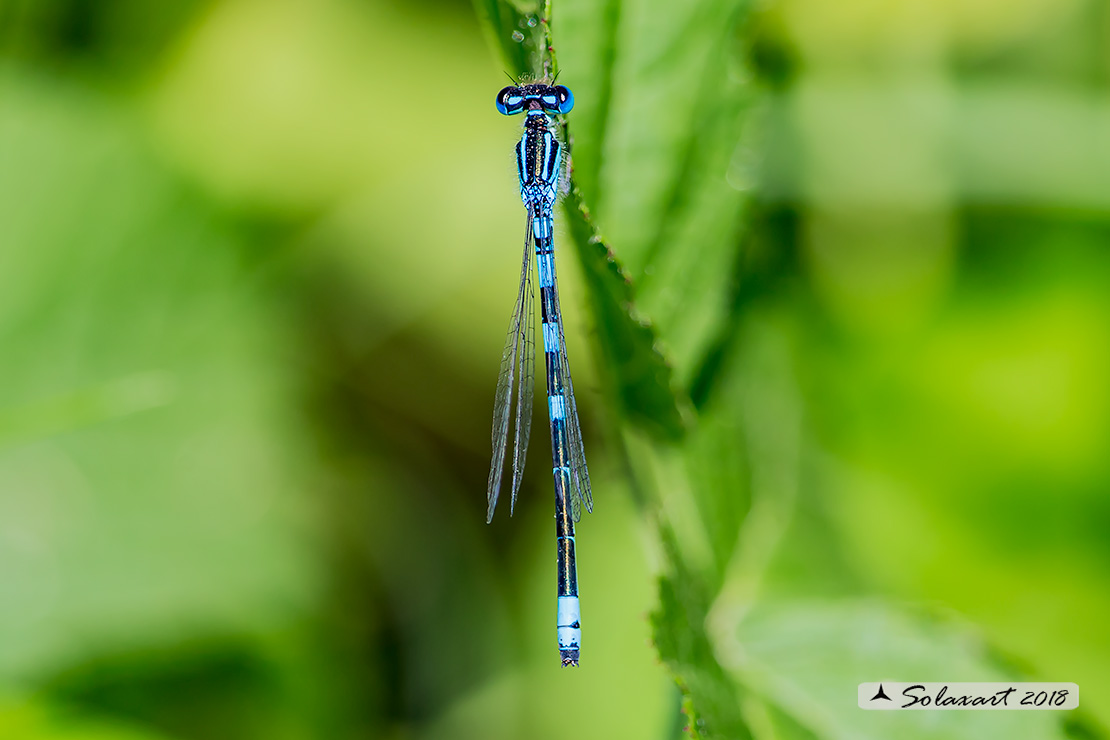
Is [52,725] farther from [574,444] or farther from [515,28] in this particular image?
[515,28]

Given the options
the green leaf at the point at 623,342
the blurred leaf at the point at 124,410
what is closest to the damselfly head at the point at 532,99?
the green leaf at the point at 623,342

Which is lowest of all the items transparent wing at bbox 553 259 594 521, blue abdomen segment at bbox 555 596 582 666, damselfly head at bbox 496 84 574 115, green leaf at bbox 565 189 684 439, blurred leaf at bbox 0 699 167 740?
blurred leaf at bbox 0 699 167 740

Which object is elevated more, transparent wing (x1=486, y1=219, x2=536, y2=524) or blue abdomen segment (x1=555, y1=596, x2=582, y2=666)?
transparent wing (x1=486, y1=219, x2=536, y2=524)

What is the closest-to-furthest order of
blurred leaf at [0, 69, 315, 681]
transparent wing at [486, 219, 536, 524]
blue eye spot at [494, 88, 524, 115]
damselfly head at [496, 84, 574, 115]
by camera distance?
damselfly head at [496, 84, 574, 115] → blue eye spot at [494, 88, 524, 115] → blurred leaf at [0, 69, 315, 681] → transparent wing at [486, 219, 536, 524]

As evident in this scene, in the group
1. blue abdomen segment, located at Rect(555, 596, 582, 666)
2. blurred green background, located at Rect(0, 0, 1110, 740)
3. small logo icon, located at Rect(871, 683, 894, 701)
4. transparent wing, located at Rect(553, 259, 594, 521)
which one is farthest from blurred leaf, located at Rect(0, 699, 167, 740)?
small logo icon, located at Rect(871, 683, 894, 701)

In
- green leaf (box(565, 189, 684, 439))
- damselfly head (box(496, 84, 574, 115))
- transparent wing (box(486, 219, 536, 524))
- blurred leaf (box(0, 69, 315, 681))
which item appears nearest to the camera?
green leaf (box(565, 189, 684, 439))

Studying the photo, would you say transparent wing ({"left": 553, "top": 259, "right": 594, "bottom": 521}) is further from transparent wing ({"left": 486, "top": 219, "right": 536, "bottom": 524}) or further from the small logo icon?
the small logo icon

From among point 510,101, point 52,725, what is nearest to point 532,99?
point 510,101

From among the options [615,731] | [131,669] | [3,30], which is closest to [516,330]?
[615,731]
